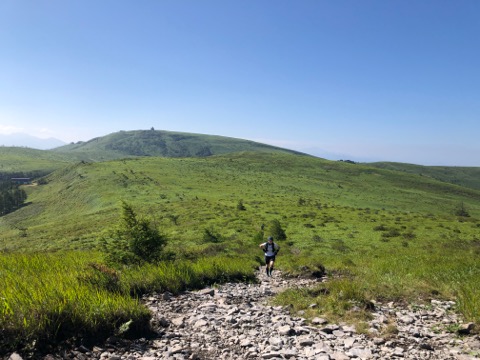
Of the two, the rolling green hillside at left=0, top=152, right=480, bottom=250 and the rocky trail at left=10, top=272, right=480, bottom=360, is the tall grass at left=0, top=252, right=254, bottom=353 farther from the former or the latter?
the rolling green hillside at left=0, top=152, right=480, bottom=250

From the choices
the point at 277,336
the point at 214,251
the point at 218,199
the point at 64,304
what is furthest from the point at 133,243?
the point at 218,199

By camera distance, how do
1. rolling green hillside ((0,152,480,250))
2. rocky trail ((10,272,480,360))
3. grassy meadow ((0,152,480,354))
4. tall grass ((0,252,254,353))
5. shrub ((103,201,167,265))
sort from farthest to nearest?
1. rolling green hillside ((0,152,480,250))
2. shrub ((103,201,167,265))
3. grassy meadow ((0,152,480,354))
4. rocky trail ((10,272,480,360))
5. tall grass ((0,252,254,353))

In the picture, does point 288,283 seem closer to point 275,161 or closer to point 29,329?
point 29,329

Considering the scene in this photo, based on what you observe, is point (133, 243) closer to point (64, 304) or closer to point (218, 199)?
point (64, 304)

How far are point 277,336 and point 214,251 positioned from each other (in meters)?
18.8

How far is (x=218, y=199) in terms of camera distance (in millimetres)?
71438

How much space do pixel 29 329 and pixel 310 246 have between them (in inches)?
1101

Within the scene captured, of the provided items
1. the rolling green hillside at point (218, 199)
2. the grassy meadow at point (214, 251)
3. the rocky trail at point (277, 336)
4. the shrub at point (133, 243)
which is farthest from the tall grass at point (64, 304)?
the rolling green hillside at point (218, 199)

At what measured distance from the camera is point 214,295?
36.5 ft

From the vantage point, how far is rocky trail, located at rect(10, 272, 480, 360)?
644 centimetres

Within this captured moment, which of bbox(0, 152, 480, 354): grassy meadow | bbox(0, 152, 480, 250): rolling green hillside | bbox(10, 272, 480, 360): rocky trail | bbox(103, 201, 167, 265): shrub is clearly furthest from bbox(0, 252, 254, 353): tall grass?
bbox(0, 152, 480, 250): rolling green hillside

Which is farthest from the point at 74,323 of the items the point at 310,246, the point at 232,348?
the point at 310,246

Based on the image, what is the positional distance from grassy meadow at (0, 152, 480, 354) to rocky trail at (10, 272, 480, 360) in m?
0.60

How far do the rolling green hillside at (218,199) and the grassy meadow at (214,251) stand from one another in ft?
1.67
